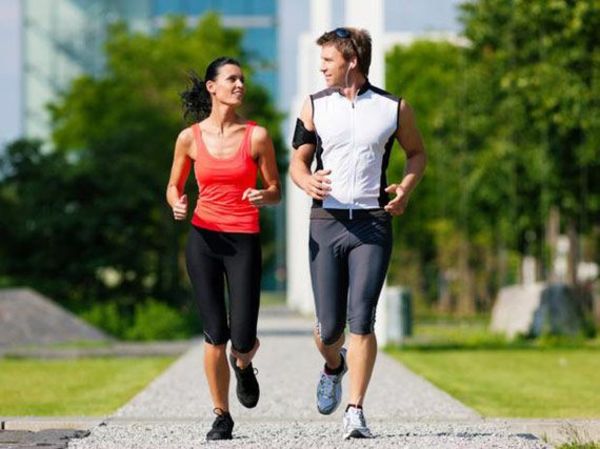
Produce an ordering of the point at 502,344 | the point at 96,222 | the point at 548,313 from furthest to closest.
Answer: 1. the point at 96,222
2. the point at 548,313
3. the point at 502,344

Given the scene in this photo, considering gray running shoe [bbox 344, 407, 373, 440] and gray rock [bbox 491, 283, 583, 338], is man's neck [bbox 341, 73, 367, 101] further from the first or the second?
gray rock [bbox 491, 283, 583, 338]

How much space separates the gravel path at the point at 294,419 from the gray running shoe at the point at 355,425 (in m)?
0.07

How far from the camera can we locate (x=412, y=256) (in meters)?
64.4

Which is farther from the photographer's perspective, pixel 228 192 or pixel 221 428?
pixel 221 428

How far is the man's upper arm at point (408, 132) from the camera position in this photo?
32.2ft

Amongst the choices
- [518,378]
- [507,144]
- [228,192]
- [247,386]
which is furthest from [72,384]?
[507,144]

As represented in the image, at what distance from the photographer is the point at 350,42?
968 cm

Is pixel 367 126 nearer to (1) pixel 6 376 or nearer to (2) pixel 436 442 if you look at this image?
(2) pixel 436 442

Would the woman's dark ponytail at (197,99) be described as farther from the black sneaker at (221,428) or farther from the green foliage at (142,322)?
the green foliage at (142,322)

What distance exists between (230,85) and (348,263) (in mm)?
1141

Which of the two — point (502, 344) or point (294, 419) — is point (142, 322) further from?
point (294, 419)

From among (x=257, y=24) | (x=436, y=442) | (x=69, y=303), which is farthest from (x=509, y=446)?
(x=257, y=24)

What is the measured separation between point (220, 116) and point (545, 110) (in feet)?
75.6

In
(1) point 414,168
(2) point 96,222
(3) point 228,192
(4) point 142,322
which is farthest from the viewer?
(2) point 96,222
